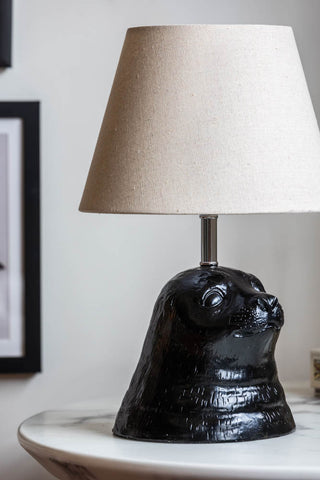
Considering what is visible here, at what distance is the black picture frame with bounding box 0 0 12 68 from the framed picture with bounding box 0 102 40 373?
124 millimetres

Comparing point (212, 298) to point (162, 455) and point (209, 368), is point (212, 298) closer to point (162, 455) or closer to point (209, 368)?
point (209, 368)

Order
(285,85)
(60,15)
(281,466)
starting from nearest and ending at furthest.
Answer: (281,466), (285,85), (60,15)

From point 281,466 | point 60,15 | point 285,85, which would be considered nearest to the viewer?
point 281,466

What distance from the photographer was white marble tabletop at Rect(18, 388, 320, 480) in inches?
38.4

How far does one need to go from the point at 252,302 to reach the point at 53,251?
737 millimetres

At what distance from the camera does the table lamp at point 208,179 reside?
104 cm

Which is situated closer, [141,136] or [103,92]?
[141,136]

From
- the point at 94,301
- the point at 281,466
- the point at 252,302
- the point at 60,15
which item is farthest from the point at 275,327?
the point at 60,15

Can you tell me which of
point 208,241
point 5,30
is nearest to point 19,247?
point 5,30

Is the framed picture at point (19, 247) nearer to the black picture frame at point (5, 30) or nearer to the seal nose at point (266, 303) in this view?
the black picture frame at point (5, 30)

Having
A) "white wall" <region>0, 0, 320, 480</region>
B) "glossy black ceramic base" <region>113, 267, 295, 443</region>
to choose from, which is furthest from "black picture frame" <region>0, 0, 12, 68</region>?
"glossy black ceramic base" <region>113, 267, 295, 443</region>

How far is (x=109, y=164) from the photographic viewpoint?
1.10m

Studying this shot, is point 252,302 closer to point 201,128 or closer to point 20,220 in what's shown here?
point 201,128

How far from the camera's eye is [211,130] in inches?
41.1
